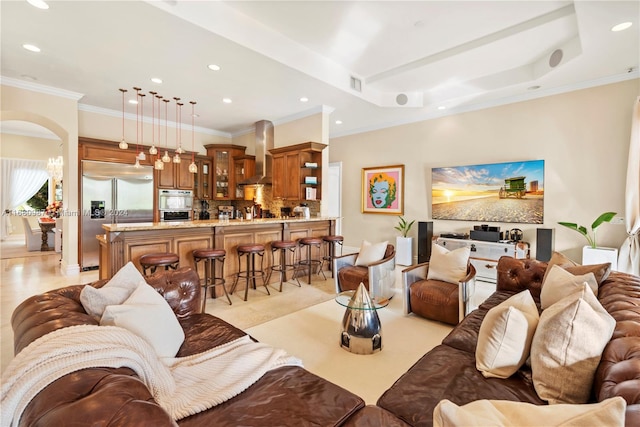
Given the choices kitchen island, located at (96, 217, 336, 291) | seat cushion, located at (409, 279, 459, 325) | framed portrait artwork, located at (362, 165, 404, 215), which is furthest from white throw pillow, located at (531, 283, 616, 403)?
framed portrait artwork, located at (362, 165, 404, 215)

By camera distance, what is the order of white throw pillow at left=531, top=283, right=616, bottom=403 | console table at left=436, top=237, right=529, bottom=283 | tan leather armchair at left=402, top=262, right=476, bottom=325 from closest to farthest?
white throw pillow at left=531, top=283, right=616, bottom=403
tan leather armchair at left=402, top=262, right=476, bottom=325
console table at left=436, top=237, right=529, bottom=283

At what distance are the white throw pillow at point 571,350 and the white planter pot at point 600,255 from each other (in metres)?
3.61

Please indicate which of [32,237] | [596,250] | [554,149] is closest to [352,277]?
[596,250]

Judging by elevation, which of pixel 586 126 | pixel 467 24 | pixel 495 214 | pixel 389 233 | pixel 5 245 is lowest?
pixel 5 245

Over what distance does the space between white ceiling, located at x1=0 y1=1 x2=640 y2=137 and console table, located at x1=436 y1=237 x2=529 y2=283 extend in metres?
2.45

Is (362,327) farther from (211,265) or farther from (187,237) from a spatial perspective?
(187,237)

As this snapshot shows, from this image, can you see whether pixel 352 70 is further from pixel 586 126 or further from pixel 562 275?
pixel 562 275

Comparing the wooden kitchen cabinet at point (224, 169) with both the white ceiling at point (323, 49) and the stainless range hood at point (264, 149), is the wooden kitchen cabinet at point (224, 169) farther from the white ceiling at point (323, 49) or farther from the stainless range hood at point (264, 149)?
the white ceiling at point (323, 49)

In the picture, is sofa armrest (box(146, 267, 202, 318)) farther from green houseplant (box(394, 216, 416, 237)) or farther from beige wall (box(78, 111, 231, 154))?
beige wall (box(78, 111, 231, 154))

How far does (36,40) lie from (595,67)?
22.4 ft

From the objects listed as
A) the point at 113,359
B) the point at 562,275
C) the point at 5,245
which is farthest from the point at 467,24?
the point at 5,245

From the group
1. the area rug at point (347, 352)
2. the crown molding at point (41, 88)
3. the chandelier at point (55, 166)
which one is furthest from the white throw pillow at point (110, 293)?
the chandelier at point (55, 166)

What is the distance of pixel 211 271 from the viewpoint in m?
4.16

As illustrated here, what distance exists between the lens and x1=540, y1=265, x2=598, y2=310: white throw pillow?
210cm
